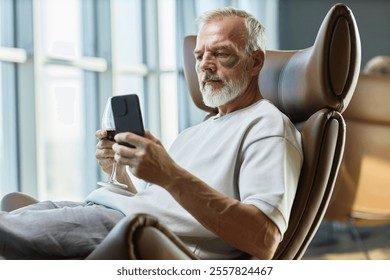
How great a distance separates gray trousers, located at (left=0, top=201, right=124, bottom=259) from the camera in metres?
1.41

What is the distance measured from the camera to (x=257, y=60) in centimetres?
167

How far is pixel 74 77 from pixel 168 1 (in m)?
1.01

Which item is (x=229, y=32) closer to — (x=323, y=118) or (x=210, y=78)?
(x=210, y=78)

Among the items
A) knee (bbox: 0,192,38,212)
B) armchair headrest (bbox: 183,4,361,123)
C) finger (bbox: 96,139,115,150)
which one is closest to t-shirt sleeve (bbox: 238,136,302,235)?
armchair headrest (bbox: 183,4,361,123)

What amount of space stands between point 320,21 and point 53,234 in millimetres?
2894

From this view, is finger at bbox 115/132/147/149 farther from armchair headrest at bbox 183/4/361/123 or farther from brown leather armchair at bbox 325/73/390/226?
brown leather armchair at bbox 325/73/390/226

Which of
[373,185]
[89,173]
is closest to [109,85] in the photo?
[89,173]

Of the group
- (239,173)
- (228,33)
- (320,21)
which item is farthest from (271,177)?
(320,21)

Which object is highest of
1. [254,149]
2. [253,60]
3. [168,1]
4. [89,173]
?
[168,1]

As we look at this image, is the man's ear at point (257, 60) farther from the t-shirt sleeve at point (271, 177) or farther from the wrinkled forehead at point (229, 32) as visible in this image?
the t-shirt sleeve at point (271, 177)

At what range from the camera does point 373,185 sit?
2.88 meters

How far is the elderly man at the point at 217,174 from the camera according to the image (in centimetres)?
130
